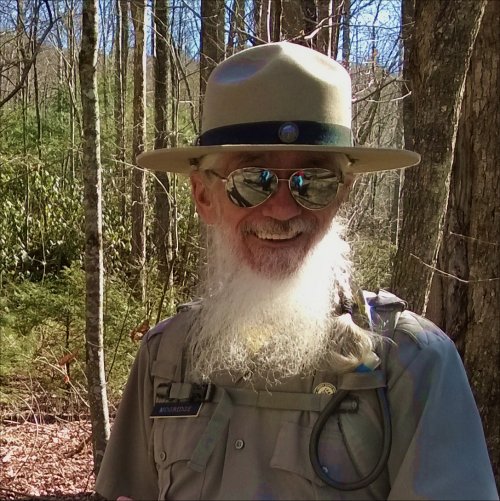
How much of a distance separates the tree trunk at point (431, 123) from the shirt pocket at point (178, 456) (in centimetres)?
194

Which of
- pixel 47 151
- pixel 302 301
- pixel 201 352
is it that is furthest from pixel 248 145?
pixel 47 151

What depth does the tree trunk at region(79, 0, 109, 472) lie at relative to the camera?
430 cm

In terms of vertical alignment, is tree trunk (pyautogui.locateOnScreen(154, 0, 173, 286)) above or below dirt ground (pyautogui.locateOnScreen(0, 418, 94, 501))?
above

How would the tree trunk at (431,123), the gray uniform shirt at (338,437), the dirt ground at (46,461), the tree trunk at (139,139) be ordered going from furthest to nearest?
the tree trunk at (139,139), the dirt ground at (46,461), the tree trunk at (431,123), the gray uniform shirt at (338,437)

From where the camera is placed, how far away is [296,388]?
1722 mm

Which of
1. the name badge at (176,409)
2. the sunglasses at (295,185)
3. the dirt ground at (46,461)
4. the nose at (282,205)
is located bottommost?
the dirt ground at (46,461)

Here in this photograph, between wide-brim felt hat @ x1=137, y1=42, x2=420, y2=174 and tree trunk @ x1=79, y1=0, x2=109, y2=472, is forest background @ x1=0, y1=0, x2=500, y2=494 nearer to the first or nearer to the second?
tree trunk @ x1=79, y1=0, x2=109, y2=472

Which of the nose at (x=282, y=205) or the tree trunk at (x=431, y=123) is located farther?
the tree trunk at (x=431, y=123)

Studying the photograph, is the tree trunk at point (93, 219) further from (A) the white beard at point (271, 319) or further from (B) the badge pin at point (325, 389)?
(B) the badge pin at point (325, 389)

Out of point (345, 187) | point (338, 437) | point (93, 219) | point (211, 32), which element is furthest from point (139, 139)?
point (338, 437)

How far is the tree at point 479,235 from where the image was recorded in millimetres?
3754

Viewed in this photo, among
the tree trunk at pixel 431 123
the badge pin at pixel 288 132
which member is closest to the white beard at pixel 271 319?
the badge pin at pixel 288 132

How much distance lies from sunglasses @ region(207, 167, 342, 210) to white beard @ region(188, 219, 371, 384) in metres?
0.16

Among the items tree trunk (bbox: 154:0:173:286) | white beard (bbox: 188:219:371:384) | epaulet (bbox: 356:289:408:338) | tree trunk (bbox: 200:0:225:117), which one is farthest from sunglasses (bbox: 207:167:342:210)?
tree trunk (bbox: 154:0:173:286)
